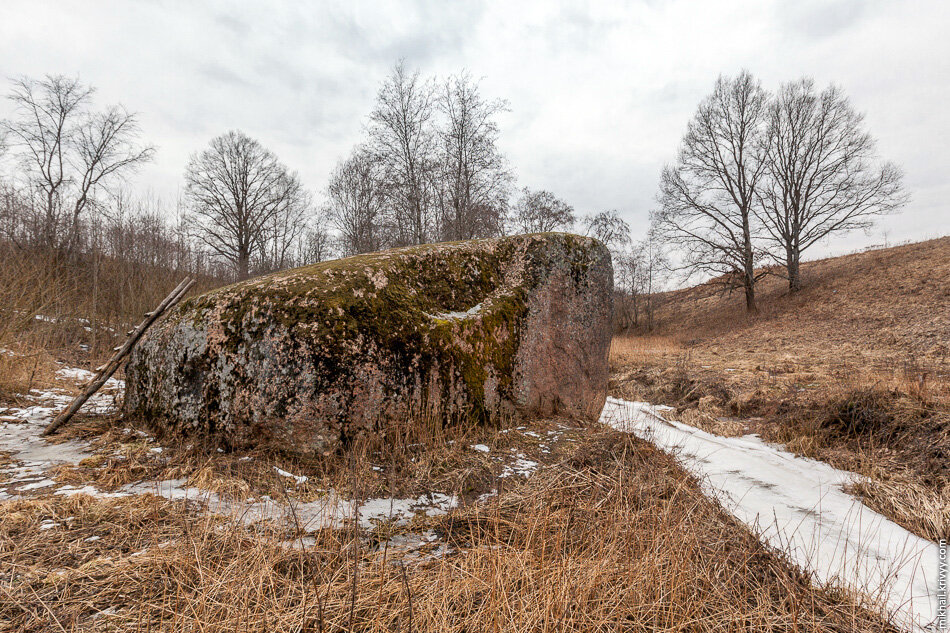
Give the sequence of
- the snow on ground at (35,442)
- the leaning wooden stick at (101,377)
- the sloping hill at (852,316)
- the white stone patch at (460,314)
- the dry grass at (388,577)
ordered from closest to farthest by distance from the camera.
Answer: the dry grass at (388,577)
the snow on ground at (35,442)
the leaning wooden stick at (101,377)
the white stone patch at (460,314)
the sloping hill at (852,316)

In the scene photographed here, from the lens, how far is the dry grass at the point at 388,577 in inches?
55.4

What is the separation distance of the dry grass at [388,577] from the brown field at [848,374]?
203 centimetres

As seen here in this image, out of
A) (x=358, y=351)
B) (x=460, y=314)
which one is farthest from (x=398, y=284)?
(x=358, y=351)

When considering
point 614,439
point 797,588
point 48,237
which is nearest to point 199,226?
point 48,237

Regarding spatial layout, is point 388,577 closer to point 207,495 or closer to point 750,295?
point 207,495

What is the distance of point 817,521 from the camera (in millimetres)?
2812

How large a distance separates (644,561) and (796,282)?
823 inches

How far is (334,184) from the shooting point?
2138 centimetres

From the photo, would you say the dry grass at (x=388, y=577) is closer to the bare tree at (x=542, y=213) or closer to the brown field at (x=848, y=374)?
the brown field at (x=848, y=374)

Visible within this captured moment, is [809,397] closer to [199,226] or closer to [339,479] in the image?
[339,479]

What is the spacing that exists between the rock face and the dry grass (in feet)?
2.99

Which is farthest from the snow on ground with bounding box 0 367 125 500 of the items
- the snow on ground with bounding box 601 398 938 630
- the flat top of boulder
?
the snow on ground with bounding box 601 398 938 630

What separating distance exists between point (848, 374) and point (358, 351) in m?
7.81

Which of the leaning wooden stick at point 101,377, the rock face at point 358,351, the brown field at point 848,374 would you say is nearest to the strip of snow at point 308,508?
the rock face at point 358,351
